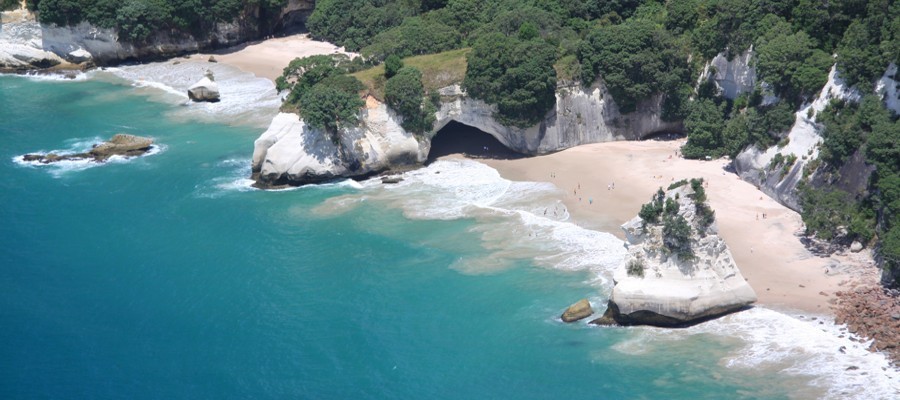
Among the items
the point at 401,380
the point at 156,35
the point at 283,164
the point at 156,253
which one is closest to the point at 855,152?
the point at 401,380

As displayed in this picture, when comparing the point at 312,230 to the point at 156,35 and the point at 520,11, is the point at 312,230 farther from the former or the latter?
the point at 156,35

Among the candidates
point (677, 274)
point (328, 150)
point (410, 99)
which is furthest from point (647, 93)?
point (677, 274)

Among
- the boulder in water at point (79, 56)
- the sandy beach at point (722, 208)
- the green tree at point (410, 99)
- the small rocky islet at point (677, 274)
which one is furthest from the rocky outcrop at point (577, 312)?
the boulder in water at point (79, 56)

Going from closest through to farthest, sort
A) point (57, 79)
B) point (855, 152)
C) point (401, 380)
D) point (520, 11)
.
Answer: point (401, 380) < point (855, 152) < point (520, 11) < point (57, 79)

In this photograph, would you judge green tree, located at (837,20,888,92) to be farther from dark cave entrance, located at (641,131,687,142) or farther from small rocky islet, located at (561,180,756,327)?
small rocky islet, located at (561,180,756,327)

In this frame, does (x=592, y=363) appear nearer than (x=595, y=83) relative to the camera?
Yes
